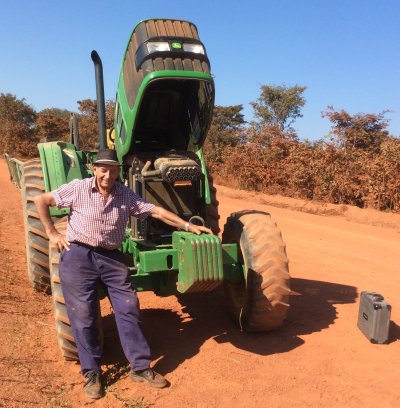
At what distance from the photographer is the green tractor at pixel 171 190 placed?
388 cm

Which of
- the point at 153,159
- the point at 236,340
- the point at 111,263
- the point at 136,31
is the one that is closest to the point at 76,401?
the point at 111,263

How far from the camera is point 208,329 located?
467 cm

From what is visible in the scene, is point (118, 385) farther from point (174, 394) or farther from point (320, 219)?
point (320, 219)

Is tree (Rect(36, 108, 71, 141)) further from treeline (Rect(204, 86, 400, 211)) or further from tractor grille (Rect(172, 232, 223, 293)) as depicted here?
tractor grille (Rect(172, 232, 223, 293))

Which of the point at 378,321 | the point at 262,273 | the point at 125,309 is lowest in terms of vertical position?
the point at 378,321

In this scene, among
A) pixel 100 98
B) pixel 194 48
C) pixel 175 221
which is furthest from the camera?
pixel 100 98

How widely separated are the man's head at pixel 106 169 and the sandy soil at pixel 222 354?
149 cm

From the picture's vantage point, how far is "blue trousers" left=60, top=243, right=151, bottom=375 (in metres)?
3.59

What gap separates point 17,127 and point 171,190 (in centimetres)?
2797

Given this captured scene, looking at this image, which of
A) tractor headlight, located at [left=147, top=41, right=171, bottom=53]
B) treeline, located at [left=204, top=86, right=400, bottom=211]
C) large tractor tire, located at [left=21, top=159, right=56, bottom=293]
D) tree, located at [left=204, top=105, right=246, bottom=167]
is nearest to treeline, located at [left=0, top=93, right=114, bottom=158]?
tree, located at [left=204, top=105, right=246, bottom=167]

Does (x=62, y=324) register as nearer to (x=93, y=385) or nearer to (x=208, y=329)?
(x=93, y=385)

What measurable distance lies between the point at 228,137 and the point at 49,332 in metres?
26.0

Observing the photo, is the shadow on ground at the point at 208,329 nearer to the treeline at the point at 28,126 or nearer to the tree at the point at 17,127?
the treeline at the point at 28,126

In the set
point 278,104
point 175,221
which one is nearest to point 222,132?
point 278,104
